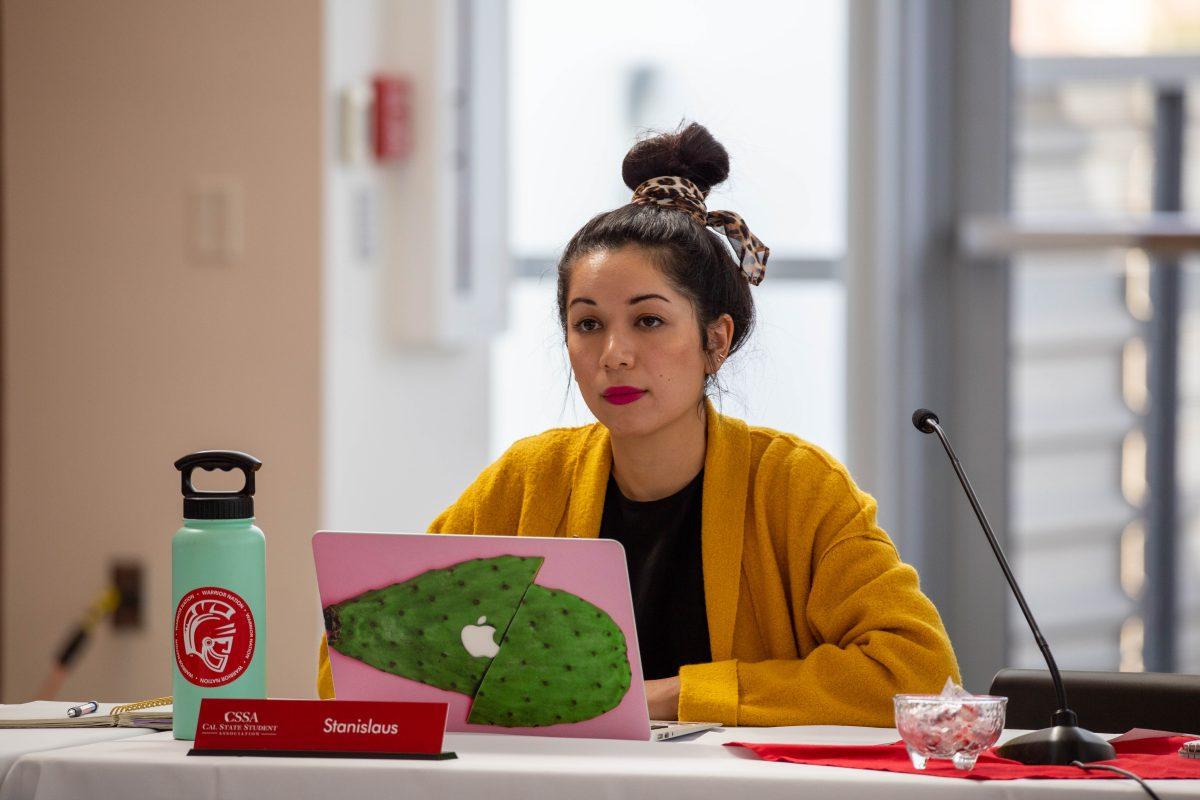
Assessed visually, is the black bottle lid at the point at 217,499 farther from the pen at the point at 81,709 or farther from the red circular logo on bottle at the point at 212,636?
the pen at the point at 81,709

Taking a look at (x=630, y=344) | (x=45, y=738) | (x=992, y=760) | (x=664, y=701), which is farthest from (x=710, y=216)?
(x=45, y=738)

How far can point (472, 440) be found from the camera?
3213mm

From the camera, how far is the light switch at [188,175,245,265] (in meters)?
2.81

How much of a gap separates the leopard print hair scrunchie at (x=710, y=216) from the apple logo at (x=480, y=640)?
0.70m

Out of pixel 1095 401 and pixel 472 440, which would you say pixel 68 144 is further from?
pixel 1095 401

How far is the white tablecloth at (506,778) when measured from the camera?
1057 mm

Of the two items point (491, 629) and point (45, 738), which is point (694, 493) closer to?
point (491, 629)

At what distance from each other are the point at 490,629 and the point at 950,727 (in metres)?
0.37

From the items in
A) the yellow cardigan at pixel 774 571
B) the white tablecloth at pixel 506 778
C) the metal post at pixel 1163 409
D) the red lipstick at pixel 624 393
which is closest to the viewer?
the white tablecloth at pixel 506 778

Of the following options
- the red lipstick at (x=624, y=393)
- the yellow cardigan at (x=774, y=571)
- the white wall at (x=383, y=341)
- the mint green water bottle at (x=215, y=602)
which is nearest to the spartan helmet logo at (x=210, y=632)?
the mint green water bottle at (x=215, y=602)

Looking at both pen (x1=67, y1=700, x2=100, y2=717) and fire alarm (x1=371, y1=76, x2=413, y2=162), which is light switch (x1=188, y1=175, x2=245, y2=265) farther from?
pen (x1=67, y1=700, x2=100, y2=717)

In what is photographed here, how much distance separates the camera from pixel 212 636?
→ 125 cm

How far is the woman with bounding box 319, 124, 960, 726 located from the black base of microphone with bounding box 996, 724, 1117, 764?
303 mm

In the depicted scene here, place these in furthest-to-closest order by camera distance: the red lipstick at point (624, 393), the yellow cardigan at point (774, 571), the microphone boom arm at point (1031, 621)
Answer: the red lipstick at point (624, 393) < the yellow cardigan at point (774, 571) < the microphone boom arm at point (1031, 621)
